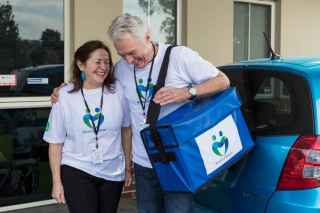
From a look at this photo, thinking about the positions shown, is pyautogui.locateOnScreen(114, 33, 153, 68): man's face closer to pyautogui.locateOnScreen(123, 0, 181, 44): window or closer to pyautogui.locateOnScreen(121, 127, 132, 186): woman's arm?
pyautogui.locateOnScreen(121, 127, 132, 186): woman's arm

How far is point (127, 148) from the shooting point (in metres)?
3.50

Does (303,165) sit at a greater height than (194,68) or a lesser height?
lesser

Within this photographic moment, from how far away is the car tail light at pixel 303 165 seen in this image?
304 centimetres

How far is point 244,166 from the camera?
336 cm

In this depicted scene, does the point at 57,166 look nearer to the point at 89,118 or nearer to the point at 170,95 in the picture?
the point at 89,118

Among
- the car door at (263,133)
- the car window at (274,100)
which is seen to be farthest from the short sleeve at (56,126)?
the car window at (274,100)

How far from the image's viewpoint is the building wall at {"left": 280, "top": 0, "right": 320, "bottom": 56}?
8969mm

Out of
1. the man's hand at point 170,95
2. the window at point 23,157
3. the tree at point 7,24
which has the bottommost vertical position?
the window at point 23,157

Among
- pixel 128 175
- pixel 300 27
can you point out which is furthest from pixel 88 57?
pixel 300 27

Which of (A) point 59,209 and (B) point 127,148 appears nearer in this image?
(B) point 127,148

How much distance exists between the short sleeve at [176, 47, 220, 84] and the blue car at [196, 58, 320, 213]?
54cm

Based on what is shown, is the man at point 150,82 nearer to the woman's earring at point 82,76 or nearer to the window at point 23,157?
the woman's earring at point 82,76

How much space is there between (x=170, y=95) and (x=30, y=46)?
131 inches

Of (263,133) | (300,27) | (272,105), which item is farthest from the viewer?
(300,27)
